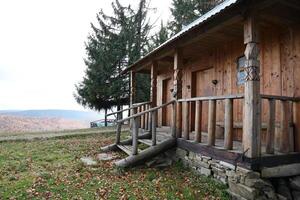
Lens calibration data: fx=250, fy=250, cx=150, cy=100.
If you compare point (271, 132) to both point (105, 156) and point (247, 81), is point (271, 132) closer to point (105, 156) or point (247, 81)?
point (247, 81)

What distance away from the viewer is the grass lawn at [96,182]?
4.43 meters

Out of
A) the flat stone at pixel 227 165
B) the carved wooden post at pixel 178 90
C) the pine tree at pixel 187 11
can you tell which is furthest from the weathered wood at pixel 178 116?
the pine tree at pixel 187 11

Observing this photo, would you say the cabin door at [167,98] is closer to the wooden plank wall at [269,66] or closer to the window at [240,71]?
the wooden plank wall at [269,66]

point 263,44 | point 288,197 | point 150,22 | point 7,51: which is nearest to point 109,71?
point 150,22

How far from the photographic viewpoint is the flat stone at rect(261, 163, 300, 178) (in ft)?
13.2

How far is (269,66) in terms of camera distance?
527 cm

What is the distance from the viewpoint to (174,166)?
6098 mm

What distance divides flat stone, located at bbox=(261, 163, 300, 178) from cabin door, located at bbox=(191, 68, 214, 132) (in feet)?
10.7

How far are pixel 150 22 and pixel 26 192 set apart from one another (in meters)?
17.0

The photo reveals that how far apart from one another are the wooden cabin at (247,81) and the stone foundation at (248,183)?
17 cm

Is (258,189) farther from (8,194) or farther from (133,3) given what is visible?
(133,3)

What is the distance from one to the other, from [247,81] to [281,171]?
162cm

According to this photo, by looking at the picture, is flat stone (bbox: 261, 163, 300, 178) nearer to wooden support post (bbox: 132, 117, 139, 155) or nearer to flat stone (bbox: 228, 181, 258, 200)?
flat stone (bbox: 228, 181, 258, 200)

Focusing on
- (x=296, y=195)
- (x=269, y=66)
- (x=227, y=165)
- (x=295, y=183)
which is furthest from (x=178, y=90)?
(x=296, y=195)
